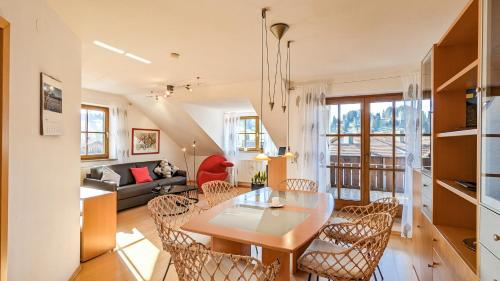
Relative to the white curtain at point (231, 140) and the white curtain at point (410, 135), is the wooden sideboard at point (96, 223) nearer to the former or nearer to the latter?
the white curtain at point (410, 135)

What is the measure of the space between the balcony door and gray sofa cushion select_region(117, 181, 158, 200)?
366 cm

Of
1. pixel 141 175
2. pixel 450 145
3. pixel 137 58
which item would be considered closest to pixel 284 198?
pixel 450 145

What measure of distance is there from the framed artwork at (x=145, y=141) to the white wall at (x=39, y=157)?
385cm

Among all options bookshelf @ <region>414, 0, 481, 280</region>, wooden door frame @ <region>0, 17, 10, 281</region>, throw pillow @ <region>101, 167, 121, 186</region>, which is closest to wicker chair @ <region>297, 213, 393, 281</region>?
bookshelf @ <region>414, 0, 481, 280</region>

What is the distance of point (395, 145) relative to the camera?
154 inches

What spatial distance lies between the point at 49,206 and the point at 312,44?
2804mm

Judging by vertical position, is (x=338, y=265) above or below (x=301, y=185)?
below

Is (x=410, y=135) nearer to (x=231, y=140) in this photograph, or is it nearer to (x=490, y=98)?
(x=490, y=98)

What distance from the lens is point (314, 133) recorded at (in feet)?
13.5

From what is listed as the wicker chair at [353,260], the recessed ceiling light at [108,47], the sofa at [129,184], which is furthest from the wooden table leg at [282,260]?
the sofa at [129,184]

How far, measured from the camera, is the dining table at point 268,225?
156 centimetres

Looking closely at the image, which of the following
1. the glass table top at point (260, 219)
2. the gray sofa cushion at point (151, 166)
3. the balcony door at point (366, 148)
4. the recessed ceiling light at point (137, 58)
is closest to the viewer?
the glass table top at point (260, 219)

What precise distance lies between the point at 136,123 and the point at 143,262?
424 cm

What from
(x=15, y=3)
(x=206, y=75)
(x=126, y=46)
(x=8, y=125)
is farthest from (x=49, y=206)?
(x=206, y=75)
